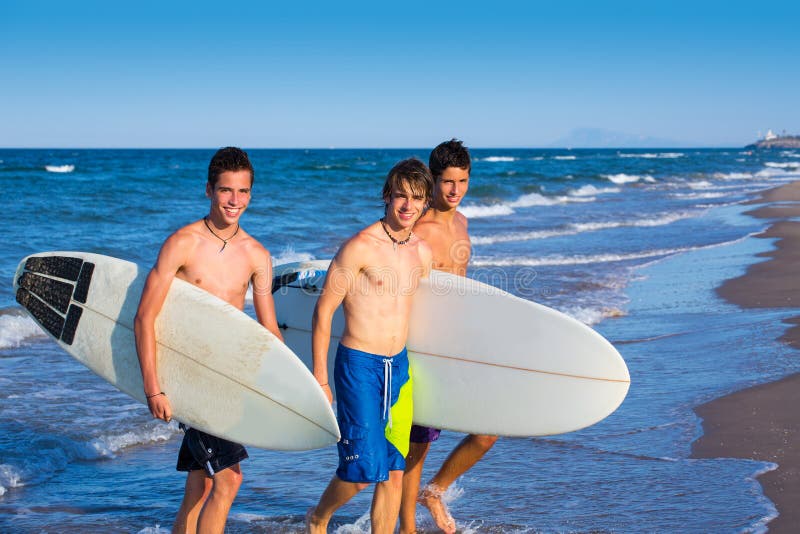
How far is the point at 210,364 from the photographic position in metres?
3.21

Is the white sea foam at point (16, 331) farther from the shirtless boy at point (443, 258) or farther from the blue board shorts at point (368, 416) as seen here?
the blue board shorts at point (368, 416)

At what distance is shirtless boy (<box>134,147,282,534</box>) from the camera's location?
116 inches

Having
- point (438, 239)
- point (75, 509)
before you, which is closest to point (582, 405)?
point (438, 239)

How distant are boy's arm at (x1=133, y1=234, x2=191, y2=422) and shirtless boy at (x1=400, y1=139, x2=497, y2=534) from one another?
3.52 ft

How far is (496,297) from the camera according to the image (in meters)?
3.72

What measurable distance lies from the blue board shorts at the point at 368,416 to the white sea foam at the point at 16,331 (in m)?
4.82

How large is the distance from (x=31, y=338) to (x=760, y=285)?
24.1 feet

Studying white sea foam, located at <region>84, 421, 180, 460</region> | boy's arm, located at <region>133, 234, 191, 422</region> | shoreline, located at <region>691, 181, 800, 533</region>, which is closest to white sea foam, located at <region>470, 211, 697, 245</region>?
shoreline, located at <region>691, 181, 800, 533</region>

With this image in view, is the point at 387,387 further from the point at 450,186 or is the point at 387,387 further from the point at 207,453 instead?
→ the point at 450,186

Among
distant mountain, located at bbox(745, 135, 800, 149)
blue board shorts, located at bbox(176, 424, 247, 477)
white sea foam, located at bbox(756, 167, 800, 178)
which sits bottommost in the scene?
blue board shorts, located at bbox(176, 424, 247, 477)

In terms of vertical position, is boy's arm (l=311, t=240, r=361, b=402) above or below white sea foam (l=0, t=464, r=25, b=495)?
above

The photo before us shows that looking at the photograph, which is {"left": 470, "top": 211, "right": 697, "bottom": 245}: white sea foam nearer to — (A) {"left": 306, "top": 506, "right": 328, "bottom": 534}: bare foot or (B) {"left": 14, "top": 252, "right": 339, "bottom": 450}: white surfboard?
(B) {"left": 14, "top": 252, "right": 339, "bottom": 450}: white surfboard

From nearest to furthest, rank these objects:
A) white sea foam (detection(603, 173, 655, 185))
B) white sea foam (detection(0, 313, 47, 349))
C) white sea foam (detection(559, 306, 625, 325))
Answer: white sea foam (detection(0, 313, 47, 349))
white sea foam (detection(559, 306, 625, 325))
white sea foam (detection(603, 173, 655, 185))

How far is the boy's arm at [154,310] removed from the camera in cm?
294
